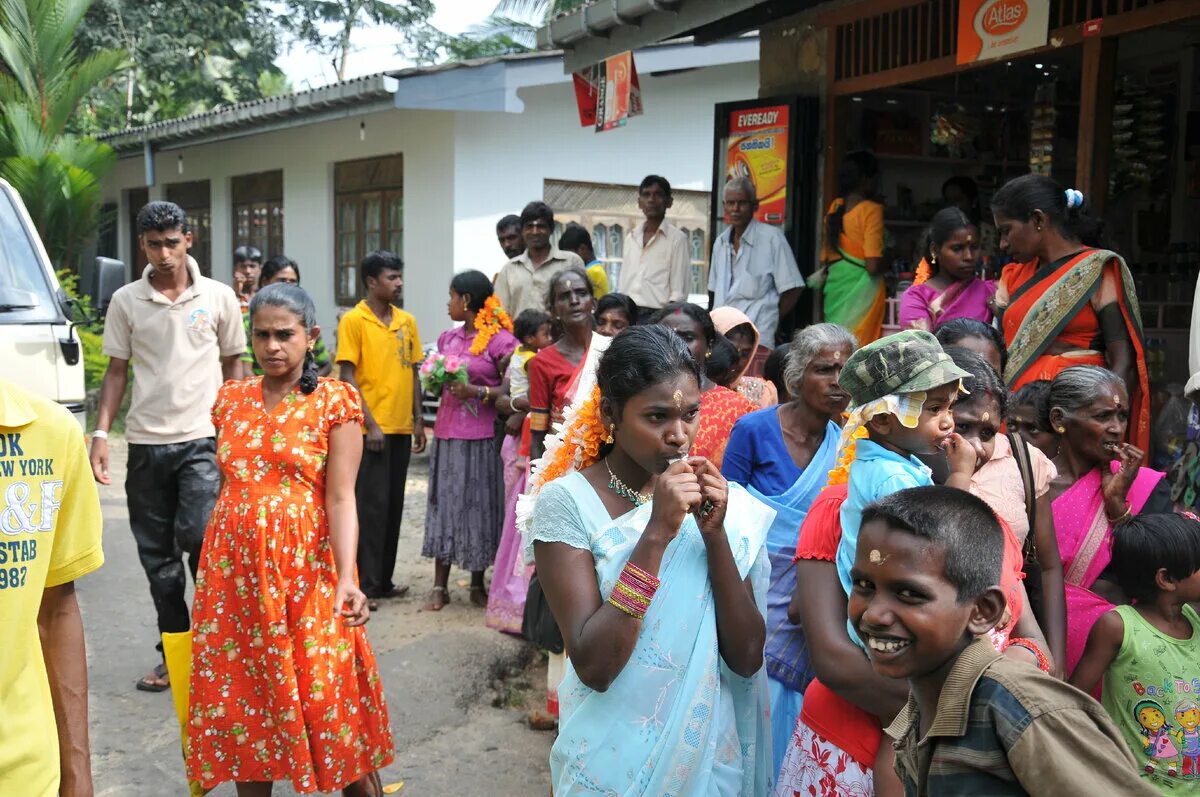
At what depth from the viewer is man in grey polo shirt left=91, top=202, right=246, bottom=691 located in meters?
5.36

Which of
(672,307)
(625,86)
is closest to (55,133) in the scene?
(625,86)

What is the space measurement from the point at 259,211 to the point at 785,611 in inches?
615

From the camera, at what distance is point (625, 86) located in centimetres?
834

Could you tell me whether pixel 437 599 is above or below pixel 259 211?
below

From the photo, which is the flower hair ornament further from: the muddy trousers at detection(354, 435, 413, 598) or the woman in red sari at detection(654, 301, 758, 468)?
the muddy trousers at detection(354, 435, 413, 598)

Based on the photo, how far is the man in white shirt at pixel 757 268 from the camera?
7.29 metres

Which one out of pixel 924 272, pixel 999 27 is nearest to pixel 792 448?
pixel 924 272

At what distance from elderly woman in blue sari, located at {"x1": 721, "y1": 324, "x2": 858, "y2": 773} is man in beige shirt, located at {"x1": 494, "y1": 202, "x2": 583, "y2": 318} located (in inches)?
170

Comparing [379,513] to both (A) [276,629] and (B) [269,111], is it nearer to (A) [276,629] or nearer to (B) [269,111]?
(A) [276,629]

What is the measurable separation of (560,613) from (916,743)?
2.73 feet

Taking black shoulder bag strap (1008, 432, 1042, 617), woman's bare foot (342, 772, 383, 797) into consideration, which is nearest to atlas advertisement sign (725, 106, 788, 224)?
black shoulder bag strap (1008, 432, 1042, 617)

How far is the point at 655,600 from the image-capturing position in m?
2.50

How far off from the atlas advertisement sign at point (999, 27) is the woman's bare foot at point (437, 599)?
166 inches

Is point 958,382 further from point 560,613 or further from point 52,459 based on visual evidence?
point 52,459
